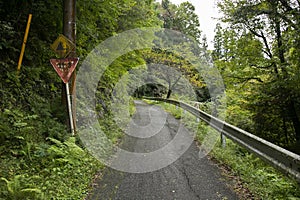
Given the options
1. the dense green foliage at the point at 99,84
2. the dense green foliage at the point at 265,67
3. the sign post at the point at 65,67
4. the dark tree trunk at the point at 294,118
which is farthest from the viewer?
the dark tree trunk at the point at 294,118

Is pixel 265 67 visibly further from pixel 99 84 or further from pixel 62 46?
pixel 62 46

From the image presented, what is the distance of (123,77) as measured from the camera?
1571 centimetres

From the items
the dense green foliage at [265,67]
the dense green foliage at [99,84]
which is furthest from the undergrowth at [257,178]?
the dense green foliage at [265,67]

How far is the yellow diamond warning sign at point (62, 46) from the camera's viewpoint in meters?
6.36

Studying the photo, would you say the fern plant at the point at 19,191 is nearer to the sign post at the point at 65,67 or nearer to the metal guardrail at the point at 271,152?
the sign post at the point at 65,67

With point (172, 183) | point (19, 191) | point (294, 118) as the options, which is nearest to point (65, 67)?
point (19, 191)

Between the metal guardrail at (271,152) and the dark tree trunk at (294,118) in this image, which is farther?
the dark tree trunk at (294,118)

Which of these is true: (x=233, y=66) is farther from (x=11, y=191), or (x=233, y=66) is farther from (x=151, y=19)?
(x=11, y=191)

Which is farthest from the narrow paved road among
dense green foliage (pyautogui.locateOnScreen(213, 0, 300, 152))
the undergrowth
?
dense green foliage (pyautogui.locateOnScreen(213, 0, 300, 152))

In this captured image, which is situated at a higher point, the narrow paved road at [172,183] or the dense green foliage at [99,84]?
the dense green foliage at [99,84]

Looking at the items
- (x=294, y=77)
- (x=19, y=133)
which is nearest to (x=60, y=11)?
(x=19, y=133)

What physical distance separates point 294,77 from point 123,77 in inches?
370

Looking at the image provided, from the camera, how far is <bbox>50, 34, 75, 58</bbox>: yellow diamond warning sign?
6.36m

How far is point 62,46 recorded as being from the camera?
643cm
